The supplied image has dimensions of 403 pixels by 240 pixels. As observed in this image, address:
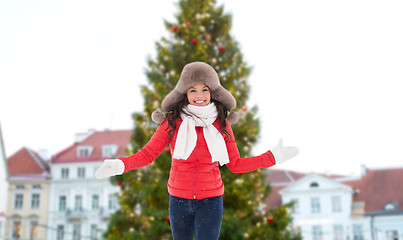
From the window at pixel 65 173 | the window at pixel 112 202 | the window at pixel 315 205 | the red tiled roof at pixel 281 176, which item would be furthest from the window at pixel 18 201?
the window at pixel 315 205

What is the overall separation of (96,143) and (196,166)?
23.8 m

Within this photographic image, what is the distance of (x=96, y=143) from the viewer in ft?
82.0

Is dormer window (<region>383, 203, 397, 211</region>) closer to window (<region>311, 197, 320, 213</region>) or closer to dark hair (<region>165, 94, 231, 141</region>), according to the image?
window (<region>311, 197, 320, 213</region>)

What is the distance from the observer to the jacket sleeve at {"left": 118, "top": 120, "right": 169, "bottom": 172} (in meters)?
2.14

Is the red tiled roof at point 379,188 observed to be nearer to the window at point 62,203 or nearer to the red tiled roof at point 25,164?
the window at point 62,203

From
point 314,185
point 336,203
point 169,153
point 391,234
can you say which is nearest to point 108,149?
point 314,185

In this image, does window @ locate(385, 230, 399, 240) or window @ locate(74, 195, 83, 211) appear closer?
window @ locate(385, 230, 399, 240)

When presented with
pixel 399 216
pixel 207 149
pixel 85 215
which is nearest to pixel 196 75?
pixel 207 149

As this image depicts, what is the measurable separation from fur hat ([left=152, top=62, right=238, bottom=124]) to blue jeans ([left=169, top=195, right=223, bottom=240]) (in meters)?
0.55

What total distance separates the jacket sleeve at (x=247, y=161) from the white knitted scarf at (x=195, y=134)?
0.09m

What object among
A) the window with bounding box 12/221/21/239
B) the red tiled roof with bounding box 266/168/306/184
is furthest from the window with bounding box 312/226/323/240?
the window with bounding box 12/221/21/239

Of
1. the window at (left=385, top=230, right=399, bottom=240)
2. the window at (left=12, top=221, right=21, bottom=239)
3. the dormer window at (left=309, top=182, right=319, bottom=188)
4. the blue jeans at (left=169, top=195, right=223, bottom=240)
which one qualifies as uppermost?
the dormer window at (left=309, top=182, right=319, bottom=188)

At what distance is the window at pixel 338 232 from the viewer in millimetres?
21366

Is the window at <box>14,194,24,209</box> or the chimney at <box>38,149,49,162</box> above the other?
the chimney at <box>38,149,49,162</box>
